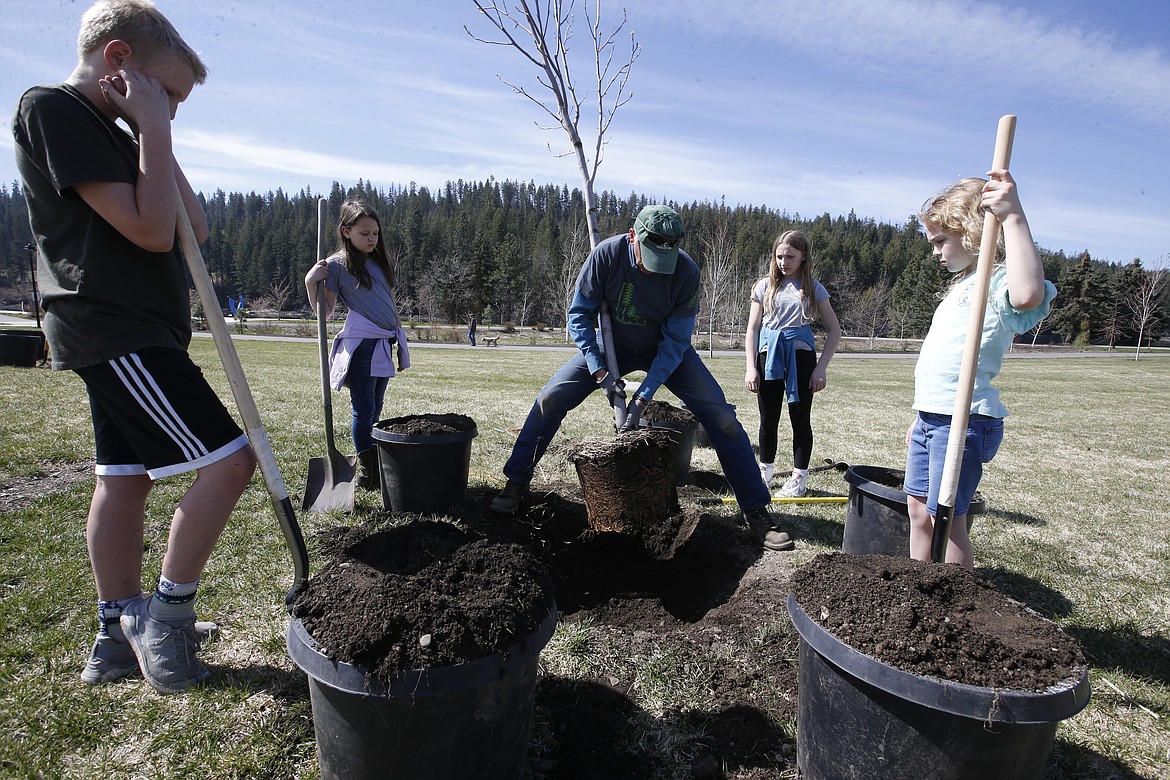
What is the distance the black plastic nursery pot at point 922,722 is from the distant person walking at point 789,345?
115 inches

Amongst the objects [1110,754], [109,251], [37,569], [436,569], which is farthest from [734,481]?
[37,569]

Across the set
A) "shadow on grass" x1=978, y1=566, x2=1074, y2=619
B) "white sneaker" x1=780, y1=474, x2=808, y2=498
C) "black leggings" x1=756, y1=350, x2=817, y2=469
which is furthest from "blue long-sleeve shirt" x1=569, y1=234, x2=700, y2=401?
"shadow on grass" x1=978, y1=566, x2=1074, y2=619

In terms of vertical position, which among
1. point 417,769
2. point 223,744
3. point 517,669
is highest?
point 517,669

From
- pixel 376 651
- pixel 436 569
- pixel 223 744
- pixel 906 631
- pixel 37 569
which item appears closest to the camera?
pixel 376 651

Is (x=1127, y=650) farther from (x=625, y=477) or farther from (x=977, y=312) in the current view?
(x=625, y=477)

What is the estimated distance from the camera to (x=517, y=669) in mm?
1668

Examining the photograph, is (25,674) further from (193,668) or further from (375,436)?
(375,436)

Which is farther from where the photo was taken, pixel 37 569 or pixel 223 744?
pixel 37 569

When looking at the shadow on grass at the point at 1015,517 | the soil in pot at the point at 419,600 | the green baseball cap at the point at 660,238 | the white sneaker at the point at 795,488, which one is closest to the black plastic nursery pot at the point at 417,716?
the soil in pot at the point at 419,600

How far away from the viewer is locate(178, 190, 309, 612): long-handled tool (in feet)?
6.43

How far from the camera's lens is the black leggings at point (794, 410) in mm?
4633

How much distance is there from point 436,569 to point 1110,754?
7.99 feet

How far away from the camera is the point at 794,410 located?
462 cm

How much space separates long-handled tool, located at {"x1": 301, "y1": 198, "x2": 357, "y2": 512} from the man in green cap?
1424mm
